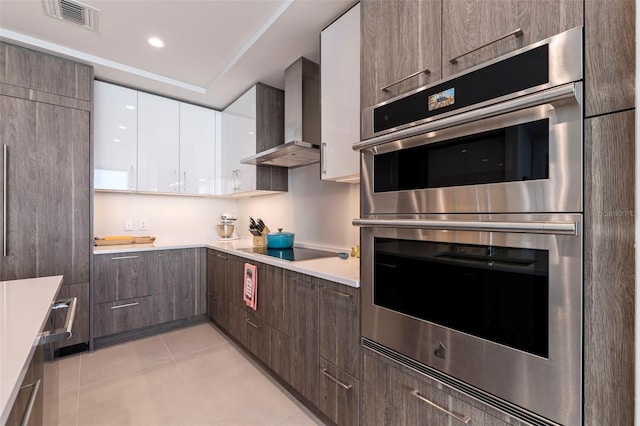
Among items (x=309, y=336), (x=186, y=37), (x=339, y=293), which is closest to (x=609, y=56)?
(x=339, y=293)

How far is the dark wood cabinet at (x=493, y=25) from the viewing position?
829mm

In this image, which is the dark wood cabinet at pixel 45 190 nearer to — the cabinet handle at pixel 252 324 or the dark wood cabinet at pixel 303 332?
the cabinet handle at pixel 252 324

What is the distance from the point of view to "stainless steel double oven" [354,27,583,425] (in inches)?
31.8

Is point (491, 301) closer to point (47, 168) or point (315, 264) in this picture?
point (315, 264)

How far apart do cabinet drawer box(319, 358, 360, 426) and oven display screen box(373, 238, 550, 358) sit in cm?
47

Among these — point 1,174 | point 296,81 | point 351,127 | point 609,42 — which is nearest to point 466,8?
point 609,42

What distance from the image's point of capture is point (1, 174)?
2129 millimetres

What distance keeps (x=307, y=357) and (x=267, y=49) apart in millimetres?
2109

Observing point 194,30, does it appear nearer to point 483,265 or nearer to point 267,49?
point 267,49

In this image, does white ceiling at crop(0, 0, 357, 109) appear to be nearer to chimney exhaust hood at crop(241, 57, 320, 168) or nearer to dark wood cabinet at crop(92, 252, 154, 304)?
chimney exhaust hood at crop(241, 57, 320, 168)

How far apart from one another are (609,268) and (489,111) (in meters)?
0.52

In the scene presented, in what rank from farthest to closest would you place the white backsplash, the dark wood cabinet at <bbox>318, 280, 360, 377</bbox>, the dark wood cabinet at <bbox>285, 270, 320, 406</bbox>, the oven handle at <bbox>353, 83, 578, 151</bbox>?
1. the white backsplash
2. the dark wood cabinet at <bbox>285, 270, 320, 406</bbox>
3. the dark wood cabinet at <bbox>318, 280, 360, 377</bbox>
4. the oven handle at <bbox>353, 83, 578, 151</bbox>

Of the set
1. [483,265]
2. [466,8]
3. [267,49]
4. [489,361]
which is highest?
[267,49]

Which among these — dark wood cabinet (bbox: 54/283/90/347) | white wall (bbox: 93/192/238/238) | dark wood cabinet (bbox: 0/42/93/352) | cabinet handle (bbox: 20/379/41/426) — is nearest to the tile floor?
dark wood cabinet (bbox: 54/283/90/347)
